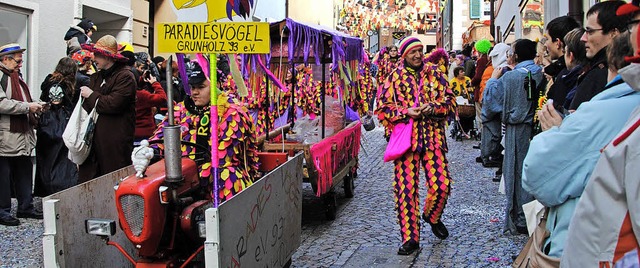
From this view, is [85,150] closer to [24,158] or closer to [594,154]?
[24,158]

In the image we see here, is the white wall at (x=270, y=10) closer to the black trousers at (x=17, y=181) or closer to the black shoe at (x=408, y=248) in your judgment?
the black trousers at (x=17, y=181)

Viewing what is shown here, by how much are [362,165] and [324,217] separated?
4.52 metres

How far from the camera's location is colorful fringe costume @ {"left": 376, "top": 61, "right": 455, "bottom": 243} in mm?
6098

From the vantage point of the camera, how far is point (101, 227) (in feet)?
12.4

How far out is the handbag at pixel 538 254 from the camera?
9.62ft

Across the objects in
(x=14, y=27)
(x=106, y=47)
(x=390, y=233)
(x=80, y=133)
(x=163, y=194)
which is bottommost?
(x=390, y=233)

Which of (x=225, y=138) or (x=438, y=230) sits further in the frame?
(x=438, y=230)

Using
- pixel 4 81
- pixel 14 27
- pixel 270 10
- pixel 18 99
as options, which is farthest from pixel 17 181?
pixel 270 10

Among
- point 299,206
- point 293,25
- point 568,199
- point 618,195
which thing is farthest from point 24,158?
point 618,195

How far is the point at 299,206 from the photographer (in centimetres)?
530

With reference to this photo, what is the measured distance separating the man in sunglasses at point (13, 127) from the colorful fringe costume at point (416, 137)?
3671 mm

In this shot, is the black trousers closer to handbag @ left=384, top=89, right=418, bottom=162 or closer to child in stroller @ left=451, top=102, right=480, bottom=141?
handbag @ left=384, top=89, right=418, bottom=162

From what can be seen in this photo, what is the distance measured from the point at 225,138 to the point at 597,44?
2280 millimetres

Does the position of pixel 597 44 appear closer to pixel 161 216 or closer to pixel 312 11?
pixel 161 216
